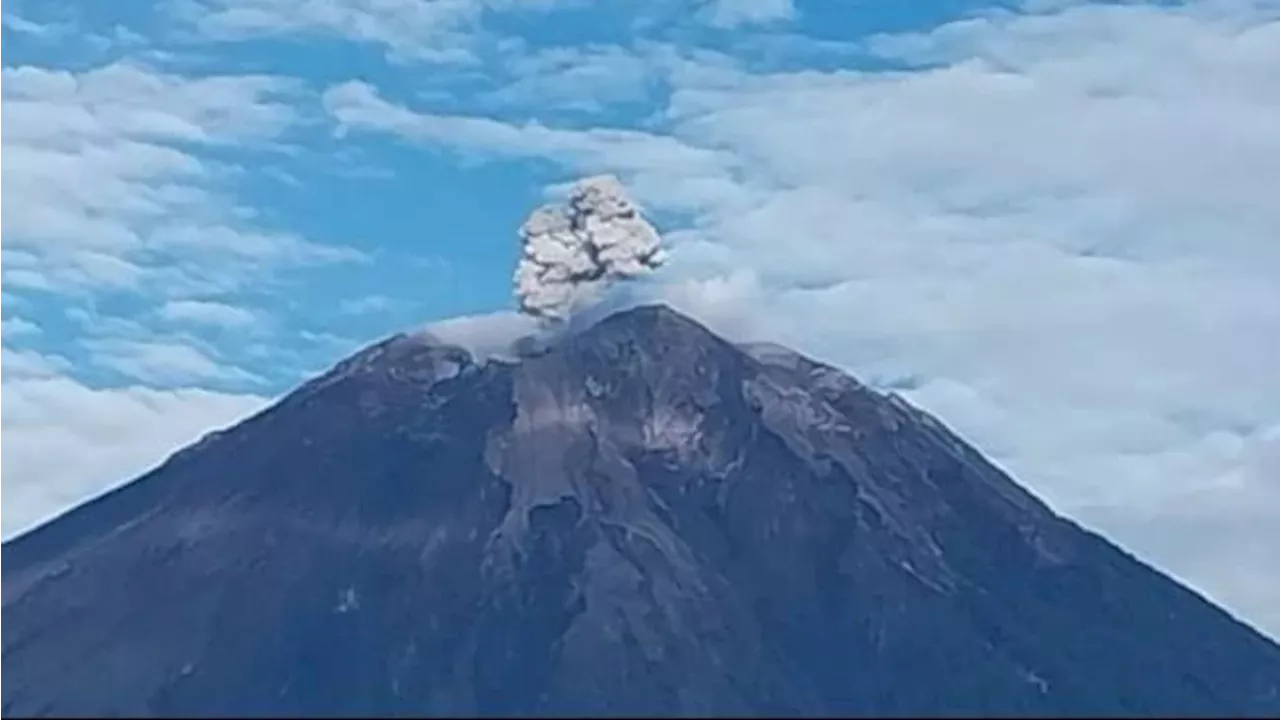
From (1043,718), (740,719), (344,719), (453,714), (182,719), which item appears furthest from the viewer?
(453,714)

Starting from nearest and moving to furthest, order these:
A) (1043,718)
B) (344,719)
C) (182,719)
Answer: (182,719), (1043,718), (344,719)

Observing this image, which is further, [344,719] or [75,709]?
[75,709]

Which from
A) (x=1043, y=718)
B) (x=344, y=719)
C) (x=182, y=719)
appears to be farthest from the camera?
(x=344, y=719)

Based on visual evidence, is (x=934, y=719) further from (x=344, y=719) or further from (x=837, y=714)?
(x=837, y=714)

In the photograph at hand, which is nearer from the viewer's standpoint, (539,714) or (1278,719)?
(1278,719)

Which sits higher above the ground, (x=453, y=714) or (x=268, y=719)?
(x=453, y=714)

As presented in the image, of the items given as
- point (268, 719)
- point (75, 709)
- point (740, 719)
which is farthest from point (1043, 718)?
point (75, 709)

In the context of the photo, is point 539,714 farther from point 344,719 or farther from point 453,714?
point 344,719

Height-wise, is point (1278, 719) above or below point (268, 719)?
above

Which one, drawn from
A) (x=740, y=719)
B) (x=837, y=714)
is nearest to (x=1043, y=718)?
(x=740, y=719)
